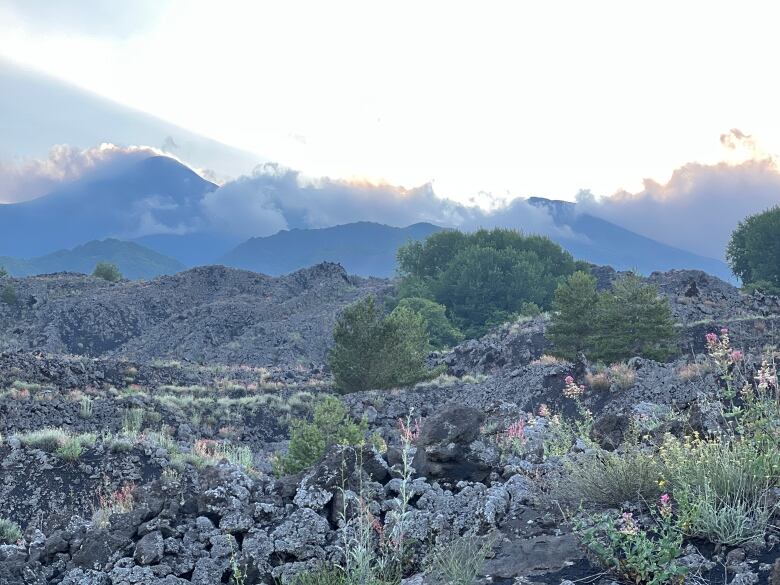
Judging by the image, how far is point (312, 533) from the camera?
5.80 metres

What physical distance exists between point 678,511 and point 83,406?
2009 cm

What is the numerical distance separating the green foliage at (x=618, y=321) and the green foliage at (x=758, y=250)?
2908 cm

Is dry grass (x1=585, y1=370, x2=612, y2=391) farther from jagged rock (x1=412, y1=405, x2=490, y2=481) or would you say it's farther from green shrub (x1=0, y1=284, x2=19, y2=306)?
green shrub (x1=0, y1=284, x2=19, y2=306)

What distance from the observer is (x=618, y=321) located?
27.5 meters

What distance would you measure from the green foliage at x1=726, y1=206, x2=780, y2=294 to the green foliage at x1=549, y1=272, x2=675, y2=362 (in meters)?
29.1

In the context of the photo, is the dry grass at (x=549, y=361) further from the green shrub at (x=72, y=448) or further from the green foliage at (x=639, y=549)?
the green foliage at (x=639, y=549)

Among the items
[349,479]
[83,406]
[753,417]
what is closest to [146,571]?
[349,479]

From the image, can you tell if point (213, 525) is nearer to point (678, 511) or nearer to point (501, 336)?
point (678, 511)

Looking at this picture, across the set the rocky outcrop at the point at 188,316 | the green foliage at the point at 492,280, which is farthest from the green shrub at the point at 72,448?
the green foliage at the point at 492,280

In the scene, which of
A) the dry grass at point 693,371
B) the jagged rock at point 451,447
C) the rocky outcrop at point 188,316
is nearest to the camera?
the jagged rock at point 451,447

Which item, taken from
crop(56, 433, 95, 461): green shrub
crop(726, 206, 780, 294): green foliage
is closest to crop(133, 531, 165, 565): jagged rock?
crop(56, 433, 95, 461): green shrub

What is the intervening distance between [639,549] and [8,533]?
9694 mm

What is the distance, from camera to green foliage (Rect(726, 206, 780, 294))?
55.8 meters

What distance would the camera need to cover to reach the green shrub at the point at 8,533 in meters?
10.5
